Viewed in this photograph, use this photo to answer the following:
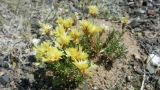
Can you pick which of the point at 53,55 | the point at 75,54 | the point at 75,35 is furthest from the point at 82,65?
the point at 75,35

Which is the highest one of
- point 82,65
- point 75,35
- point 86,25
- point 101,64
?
point 86,25

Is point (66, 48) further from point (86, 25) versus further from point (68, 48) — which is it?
point (86, 25)

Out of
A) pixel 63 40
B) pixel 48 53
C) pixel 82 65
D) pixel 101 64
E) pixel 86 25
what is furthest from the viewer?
pixel 101 64

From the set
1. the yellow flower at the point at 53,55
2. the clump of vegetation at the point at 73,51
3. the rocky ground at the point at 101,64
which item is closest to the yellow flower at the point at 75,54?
the clump of vegetation at the point at 73,51

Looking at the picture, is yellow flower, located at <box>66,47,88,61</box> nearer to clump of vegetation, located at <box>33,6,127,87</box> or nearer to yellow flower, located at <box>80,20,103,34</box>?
clump of vegetation, located at <box>33,6,127,87</box>

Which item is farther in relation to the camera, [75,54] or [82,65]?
[75,54]

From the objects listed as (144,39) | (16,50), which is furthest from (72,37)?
(144,39)
